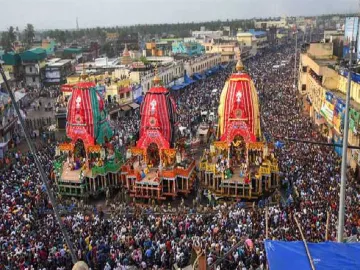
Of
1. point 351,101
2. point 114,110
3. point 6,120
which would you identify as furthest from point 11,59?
point 351,101

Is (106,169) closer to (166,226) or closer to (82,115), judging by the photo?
(82,115)

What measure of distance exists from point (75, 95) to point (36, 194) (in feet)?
21.1

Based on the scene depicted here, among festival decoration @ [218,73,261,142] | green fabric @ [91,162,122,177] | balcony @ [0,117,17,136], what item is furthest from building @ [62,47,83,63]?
festival decoration @ [218,73,261,142]

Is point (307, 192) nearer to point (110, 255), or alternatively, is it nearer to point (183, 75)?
point (110, 255)

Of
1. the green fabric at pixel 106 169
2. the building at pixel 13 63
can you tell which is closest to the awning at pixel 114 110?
the green fabric at pixel 106 169

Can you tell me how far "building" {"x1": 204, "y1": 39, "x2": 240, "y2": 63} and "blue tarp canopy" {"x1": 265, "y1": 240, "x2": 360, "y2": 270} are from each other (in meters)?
76.9

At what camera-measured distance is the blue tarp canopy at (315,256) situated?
7.21 meters

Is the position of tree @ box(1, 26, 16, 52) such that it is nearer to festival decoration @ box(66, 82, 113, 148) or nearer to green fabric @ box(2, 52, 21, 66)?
green fabric @ box(2, 52, 21, 66)

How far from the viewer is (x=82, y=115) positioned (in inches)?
1053

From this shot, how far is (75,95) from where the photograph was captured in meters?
26.8

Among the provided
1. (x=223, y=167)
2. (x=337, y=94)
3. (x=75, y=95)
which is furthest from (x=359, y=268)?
(x=337, y=94)

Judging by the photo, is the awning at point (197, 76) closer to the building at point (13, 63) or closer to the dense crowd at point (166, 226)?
the building at point (13, 63)

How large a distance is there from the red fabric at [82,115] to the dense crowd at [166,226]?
3.79 meters

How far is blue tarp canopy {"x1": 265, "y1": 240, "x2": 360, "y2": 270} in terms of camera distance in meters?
7.21
